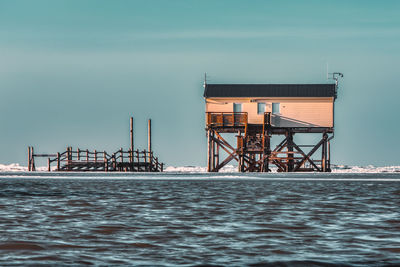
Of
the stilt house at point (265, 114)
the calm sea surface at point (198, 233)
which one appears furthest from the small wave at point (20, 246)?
the stilt house at point (265, 114)

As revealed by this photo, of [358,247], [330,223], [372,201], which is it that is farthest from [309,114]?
[358,247]

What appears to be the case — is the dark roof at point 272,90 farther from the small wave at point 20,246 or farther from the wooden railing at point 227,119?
the small wave at point 20,246

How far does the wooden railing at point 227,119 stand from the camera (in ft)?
154

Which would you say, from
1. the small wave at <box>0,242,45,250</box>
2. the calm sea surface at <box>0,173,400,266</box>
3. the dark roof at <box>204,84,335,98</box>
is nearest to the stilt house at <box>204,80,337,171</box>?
the dark roof at <box>204,84,335,98</box>

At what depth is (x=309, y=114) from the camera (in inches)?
1854

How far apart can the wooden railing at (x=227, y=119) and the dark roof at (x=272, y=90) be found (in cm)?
130

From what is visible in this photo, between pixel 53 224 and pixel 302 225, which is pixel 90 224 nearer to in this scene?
pixel 53 224

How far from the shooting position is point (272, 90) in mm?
47500

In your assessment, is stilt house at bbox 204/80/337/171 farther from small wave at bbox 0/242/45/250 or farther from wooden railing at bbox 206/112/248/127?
small wave at bbox 0/242/45/250

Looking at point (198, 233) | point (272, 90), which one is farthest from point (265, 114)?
point (198, 233)

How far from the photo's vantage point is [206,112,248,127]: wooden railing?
47.0 metres

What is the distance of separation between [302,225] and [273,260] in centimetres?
406

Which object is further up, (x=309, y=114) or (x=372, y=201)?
(x=309, y=114)

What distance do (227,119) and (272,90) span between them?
12.0ft
